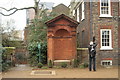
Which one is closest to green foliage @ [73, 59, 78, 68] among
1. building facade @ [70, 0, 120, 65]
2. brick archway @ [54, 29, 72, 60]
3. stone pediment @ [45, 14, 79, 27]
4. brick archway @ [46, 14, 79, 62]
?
brick archway @ [46, 14, 79, 62]

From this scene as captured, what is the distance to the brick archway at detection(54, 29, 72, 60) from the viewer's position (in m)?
18.0

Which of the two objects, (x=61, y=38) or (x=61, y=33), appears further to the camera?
(x=61, y=33)

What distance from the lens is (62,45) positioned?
18125 mm

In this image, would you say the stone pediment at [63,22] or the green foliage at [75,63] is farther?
the stone pediment at [63,22]

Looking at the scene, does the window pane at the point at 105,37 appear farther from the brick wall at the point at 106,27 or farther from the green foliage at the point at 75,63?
the green foliage at the point at 75,63

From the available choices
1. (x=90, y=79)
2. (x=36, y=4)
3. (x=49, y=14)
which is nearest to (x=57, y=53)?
(x=49, y=14)

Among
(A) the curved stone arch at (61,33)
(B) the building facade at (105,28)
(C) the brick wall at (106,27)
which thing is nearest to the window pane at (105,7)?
(B) the building facade at (105,28)

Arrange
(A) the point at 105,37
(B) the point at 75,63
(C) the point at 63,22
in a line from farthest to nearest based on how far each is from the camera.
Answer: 1. (A) the point at 105,37
2. (C) the point at 63,22
3. (B) the point at 75,63

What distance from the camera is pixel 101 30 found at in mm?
19797

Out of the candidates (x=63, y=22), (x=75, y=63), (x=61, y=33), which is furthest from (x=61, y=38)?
→ (x=75, y=63)

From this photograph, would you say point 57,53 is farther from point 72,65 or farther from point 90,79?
point 90,79

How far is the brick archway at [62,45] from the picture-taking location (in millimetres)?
18005

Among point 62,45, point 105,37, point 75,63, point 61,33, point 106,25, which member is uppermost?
point 106,25

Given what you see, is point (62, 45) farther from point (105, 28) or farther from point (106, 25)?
point (106, 25)
